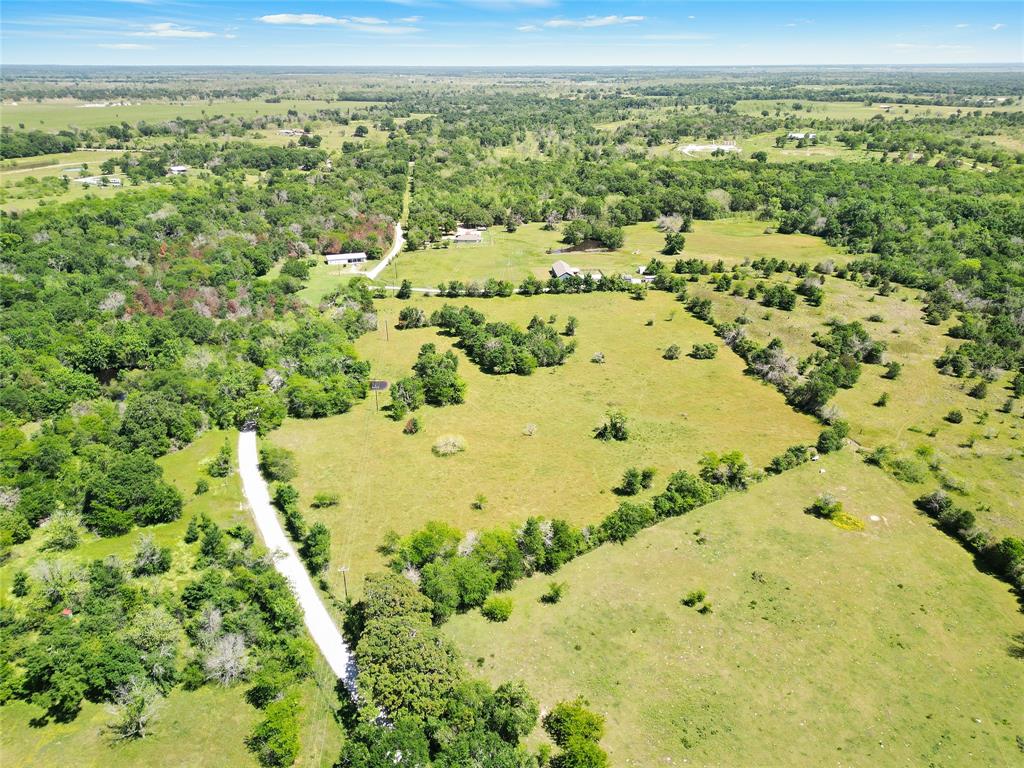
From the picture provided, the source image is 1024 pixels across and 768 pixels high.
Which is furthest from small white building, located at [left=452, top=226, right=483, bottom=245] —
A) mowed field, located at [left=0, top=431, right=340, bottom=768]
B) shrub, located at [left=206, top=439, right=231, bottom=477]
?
mowed field, located at [left=0, top=431, right=340, bottom=768]

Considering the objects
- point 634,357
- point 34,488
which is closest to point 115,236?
point 34,488

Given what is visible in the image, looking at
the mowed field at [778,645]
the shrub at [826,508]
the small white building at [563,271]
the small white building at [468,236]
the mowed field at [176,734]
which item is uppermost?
the small white building at [468,236]

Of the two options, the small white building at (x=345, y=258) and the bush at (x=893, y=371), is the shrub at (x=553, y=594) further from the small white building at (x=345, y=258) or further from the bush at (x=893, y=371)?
the small white building at (x=345, y=258)

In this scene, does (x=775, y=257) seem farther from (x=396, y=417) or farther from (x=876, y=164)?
(x=396, y=417)

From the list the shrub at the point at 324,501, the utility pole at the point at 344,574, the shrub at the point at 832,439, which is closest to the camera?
the utility pole at the point at 344,574

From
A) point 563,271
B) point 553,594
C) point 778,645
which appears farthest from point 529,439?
point 563,271

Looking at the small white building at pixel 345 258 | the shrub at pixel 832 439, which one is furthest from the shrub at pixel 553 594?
the small white building at pixel 345 258

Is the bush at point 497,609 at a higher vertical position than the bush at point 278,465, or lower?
lower

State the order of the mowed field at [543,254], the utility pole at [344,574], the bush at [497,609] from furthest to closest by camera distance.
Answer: the mowed field at [543,254] → the utility pole at [344,574] → the bush at [497,609]
